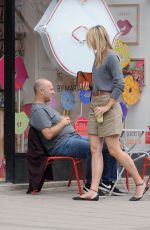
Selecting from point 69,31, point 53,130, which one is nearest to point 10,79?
point 69,31

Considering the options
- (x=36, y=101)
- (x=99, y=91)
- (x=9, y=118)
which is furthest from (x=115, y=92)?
(x=9, y=118)

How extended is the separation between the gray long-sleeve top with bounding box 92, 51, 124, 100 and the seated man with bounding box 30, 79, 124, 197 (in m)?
0.65

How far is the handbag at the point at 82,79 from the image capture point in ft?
31.0

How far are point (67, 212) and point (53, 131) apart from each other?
1.39 meters

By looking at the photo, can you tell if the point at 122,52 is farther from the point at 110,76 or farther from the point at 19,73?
the point at 110,76

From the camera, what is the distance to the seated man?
912 centimetres

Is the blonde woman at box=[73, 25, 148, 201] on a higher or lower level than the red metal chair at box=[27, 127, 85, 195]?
higher

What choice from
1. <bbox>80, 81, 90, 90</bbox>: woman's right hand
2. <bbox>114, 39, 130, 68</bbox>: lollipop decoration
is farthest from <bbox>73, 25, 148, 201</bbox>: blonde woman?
<bbox>114, 39, 130, 68</bbox>: lollipop decoration

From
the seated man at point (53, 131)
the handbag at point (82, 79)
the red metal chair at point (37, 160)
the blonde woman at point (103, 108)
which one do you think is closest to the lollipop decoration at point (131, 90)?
the handbag at point (82, 79)

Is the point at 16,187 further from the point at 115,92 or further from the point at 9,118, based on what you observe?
the point at 115,92

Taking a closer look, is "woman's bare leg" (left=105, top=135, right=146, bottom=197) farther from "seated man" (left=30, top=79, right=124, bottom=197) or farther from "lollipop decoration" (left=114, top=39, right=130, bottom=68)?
"lollipop decoration" (left=114, top=39, right=130, bottom=68)

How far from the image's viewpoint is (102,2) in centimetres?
1052

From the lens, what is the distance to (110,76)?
345 inches

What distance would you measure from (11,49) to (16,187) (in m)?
1.63
